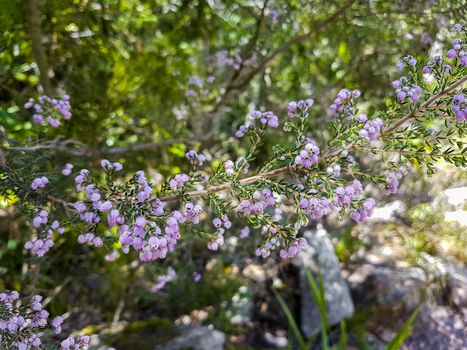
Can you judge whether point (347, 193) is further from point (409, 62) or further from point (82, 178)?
point (82, 178)

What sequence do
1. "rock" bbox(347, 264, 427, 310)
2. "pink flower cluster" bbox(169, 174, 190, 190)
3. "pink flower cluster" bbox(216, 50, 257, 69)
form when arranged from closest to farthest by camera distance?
"pink flower cluster" bbox(169, 174, 190, 190) < "pink flower cluster" bbox(216, 50, 257, 69) < "rock" bbox(347, 264, 427, 310)

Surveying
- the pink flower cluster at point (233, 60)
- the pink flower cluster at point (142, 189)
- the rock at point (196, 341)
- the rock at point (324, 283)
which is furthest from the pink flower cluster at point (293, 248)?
the rock at point (324, 283)

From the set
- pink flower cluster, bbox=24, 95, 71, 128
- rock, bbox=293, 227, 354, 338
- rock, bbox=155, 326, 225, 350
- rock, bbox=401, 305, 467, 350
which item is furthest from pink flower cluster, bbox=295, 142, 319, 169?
rock, bbox=401, 305, 467, 350

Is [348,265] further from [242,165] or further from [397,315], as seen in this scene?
[242,165]

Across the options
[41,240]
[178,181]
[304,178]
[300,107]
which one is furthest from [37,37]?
[304,178]

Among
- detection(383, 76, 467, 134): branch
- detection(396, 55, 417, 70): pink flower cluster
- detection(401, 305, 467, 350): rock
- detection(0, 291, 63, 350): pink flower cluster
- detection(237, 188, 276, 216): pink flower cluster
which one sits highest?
detection(396, 55, 417, 70): pink flower cluster

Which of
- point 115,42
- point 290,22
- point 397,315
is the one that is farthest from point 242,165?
point 397,315

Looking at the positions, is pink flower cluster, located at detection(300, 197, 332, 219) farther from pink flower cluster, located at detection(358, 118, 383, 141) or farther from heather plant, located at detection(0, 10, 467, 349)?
pink flower cluster, located at detection(358, 118, 383, 141)

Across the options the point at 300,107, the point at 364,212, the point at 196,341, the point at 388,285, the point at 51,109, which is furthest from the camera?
the point at 388,285
